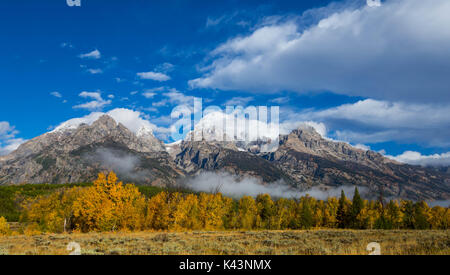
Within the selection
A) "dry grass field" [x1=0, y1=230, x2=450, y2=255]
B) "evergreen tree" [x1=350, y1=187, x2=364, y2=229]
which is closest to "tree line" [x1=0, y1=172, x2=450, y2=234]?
"evergreen tree" [x1=350, y1=187, x2=364, y2=229]

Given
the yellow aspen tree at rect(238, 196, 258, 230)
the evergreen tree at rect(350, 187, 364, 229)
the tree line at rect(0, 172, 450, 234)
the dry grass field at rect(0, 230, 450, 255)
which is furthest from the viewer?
the yellow aspen tree at rect(238, 196, 258, 230)

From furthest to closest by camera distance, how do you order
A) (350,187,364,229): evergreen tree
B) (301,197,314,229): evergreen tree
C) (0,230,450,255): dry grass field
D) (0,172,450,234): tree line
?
(301,197,314,229): evergreen tree, (350,187,364,229): evergreen tree, (0,172,450,234): tree line, (0,230,450,255): dry grass field

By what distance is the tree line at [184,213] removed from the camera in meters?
41.2

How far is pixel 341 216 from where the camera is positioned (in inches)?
3418

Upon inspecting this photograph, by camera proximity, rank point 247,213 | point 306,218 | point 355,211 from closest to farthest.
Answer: point 355,211
point 306,218
point 247,213

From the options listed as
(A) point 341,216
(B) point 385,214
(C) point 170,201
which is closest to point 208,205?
(C) point 170,201

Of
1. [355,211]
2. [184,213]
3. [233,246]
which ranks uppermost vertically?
[233,246]

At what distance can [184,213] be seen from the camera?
66.2 metres

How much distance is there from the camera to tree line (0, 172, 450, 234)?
4116 cm

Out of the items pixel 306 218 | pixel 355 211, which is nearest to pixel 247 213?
pixel 306 218

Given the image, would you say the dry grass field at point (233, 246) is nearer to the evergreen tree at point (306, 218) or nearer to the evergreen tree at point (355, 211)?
the evergreen tree at point (355, 211)

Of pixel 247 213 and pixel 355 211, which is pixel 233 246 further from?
pixel 355 211

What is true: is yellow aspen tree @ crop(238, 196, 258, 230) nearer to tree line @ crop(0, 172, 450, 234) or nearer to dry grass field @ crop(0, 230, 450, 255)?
tree line @ crop(0, 172, 450, 234)
